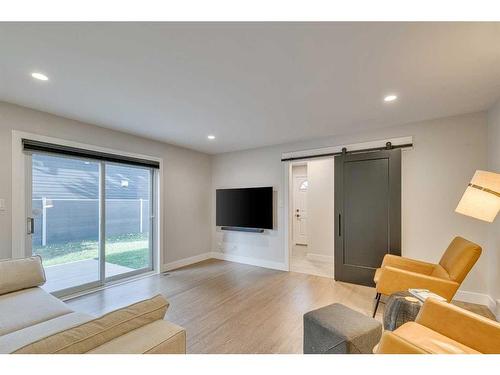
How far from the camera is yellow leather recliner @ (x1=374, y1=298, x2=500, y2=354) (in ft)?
3.82

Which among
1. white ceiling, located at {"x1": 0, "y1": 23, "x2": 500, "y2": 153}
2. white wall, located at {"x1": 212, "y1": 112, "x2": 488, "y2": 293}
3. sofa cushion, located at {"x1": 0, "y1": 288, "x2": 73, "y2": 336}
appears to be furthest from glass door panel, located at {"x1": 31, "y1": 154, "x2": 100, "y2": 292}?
white wall, located at {"x1": 212, "y1": 112, "x2": 488, "y2": 293}

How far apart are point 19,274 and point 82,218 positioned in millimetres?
1324

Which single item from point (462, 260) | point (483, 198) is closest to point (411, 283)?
point (462, 260)

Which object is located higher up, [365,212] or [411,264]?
[365,212]

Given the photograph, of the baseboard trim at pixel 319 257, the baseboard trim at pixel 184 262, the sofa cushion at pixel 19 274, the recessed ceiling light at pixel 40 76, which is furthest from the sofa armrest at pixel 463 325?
the baseboard trim at pixel 184 262

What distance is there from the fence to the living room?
0.02m

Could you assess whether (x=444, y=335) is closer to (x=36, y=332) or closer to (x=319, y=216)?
(x=36, y=332)

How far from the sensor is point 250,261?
4824 mm

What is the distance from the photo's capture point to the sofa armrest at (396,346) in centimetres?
111

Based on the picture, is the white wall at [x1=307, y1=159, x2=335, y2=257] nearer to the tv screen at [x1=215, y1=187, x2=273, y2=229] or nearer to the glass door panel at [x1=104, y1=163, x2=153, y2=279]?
the tv screen at [x1=215, y1=187, x2=273, y2=229]

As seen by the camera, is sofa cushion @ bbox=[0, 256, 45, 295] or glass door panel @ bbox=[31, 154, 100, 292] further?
glass door panel @ bbox=[31, 154, 100, 292]

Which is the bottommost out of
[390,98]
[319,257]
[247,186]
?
[319,257]

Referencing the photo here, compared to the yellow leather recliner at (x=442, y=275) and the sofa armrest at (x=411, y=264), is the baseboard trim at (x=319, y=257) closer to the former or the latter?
the sofa armrest at (x=411, y=264)

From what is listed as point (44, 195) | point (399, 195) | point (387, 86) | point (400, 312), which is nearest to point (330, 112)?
point (387, 86)
